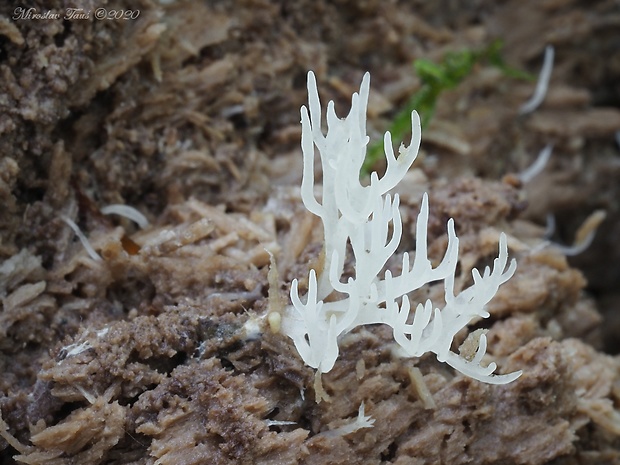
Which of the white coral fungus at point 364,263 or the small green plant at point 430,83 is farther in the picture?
the small green plant at point 430,83

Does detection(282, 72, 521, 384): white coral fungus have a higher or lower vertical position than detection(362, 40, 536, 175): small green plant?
lower

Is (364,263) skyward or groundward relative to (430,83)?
groundward

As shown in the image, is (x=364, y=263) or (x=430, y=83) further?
(x=430, y=83)

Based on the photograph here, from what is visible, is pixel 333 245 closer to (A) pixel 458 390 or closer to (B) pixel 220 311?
(B) pixel 220 311

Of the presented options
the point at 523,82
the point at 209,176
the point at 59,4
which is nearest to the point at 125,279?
the point at 209,176

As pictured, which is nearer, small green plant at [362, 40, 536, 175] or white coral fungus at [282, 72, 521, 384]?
white coral fungus at [282, 72, 521, 384]
